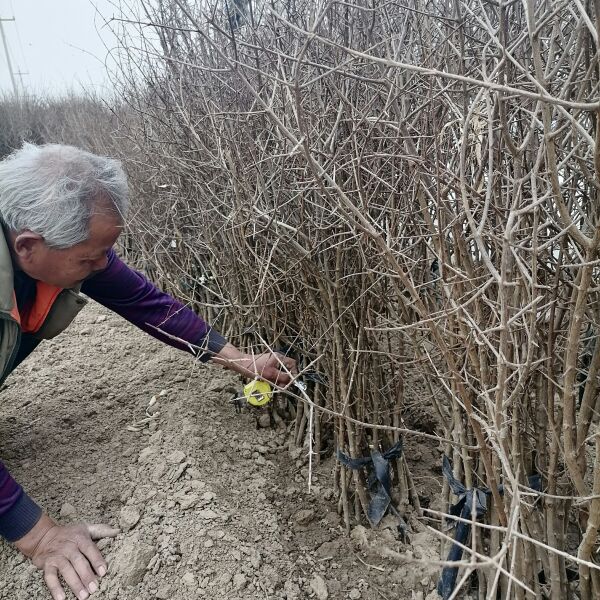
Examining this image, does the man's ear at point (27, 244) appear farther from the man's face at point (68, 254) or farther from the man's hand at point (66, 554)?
the man's hand at point (66, 554)

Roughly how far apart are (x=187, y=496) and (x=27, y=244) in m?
0.98

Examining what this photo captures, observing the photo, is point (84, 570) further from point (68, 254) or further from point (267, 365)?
point (68, 254)

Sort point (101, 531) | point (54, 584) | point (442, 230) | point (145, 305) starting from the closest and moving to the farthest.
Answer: point (442, 230)
point (54, 584)
point (101, 531)
point (145, 305)

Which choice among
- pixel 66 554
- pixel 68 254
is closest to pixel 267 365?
pixel 68 254

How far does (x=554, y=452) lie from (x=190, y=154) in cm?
202

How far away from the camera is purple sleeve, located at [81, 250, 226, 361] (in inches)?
86.5

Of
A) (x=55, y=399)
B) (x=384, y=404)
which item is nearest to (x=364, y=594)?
(x=384, y=404)

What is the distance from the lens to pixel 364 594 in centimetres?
180

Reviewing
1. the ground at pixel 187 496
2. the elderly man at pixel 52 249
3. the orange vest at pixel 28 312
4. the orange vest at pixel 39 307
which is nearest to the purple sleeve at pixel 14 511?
the elderly man at pixel 52 249

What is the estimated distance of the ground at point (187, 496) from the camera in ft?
5.69

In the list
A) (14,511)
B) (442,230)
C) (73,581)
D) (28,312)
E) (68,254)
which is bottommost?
(73,581)

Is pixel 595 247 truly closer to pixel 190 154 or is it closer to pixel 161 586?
pixel 161 586

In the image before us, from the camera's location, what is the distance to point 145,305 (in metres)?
2.30

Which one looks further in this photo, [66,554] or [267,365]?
[267,365]
